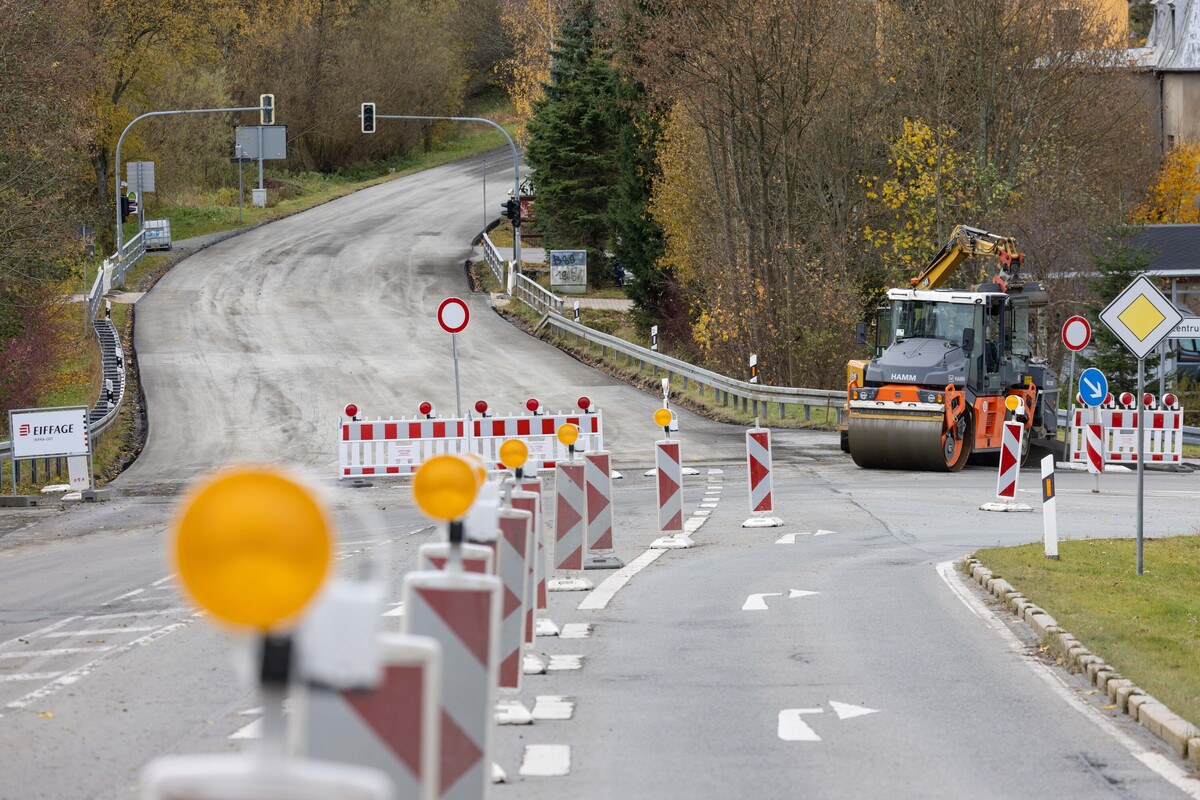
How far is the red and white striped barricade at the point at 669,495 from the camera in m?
17.8

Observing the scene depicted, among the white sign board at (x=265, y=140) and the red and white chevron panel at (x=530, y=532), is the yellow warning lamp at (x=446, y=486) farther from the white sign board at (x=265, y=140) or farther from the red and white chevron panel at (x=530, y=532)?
the white sign board at (x=265, y=140)

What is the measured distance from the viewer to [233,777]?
3.04 meters

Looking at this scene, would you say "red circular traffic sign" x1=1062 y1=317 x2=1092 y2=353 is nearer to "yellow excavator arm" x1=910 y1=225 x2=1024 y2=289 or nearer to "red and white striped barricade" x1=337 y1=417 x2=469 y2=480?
"yellow excavator arm" x1=910 y1=225 x2=1024 y2=289

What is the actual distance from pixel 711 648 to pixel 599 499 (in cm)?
442

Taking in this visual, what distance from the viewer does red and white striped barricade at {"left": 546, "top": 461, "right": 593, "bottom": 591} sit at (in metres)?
13.9

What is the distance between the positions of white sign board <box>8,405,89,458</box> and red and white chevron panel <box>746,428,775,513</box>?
33.2 feet

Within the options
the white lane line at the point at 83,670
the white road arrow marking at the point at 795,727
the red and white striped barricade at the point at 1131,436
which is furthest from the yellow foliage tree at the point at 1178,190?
the white road arrow marking at the point at 795,727

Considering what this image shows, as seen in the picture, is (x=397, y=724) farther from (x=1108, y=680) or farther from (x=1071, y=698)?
(x=1108, y=680)

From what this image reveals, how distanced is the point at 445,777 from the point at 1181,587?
992 cm

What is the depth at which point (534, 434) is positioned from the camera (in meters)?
27.4

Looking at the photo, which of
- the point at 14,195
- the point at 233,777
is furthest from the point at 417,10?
the point at 233,777

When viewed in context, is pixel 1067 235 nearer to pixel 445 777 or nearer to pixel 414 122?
pixel 445 777

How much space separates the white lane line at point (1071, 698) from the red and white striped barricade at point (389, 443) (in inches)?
530

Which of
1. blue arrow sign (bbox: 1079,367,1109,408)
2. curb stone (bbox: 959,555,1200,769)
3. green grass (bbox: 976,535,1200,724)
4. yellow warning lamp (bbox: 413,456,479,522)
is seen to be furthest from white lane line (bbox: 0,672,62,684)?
blue arrow sign (bbox: 1079,367,1109,408)
